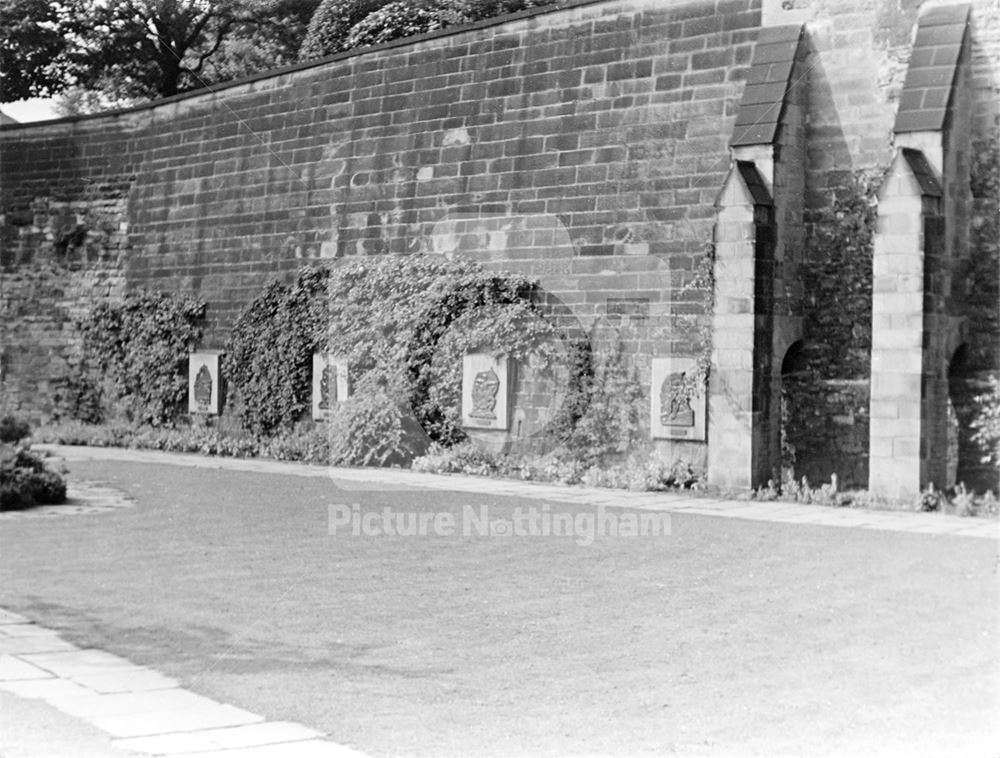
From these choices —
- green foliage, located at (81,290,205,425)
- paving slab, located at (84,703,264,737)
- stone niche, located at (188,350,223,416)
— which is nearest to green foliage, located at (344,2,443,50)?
green foliage, located at (81,290,205,425)

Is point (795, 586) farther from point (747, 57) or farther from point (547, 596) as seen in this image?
point (747, 57)

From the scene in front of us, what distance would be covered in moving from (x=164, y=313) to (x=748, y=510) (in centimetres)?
1235

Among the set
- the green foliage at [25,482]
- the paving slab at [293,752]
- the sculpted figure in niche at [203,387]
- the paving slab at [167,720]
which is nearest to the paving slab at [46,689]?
the paving slab at [167,720]

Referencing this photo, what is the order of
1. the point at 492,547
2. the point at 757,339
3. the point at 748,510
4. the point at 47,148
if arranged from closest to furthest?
the point at 492,547, the point at 748,510, the point at 757,339, the point at 47,148

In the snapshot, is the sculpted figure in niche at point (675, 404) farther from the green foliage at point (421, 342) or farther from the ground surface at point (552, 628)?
the ground surface at point (552, 628)

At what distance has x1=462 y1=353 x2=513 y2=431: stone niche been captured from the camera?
15695 mm

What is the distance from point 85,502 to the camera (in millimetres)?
12422

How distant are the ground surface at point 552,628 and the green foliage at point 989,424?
2.72m

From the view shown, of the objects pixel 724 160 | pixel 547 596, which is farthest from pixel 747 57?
pixel 547 596

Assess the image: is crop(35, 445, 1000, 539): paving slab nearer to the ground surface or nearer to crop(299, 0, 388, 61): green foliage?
the ground surface

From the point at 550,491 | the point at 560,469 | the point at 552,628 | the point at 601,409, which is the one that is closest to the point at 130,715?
the point at 552,628

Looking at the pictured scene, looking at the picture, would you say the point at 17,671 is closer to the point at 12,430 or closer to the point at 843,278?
the point at 12,430

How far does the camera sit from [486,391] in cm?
1585

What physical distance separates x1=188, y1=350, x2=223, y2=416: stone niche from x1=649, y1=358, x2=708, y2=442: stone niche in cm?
845
